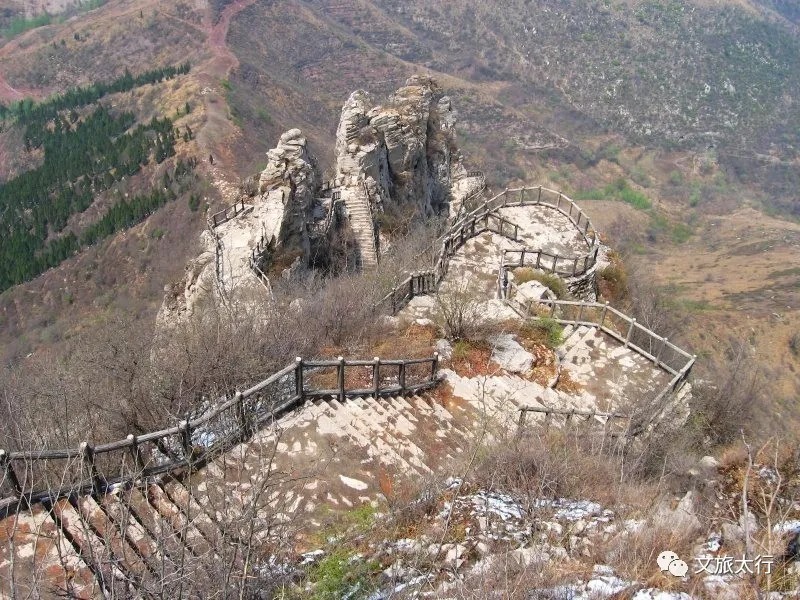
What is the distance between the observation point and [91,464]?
7.30 m

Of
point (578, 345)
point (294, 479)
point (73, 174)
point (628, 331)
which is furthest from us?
point (73, 174)

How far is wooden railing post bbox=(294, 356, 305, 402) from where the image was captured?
10.2 m

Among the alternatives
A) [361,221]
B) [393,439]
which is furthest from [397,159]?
[393,439]

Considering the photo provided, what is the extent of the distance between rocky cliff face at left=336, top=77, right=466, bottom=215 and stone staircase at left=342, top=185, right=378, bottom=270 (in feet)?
1.55

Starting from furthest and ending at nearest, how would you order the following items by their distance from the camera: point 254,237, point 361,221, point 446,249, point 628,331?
point 361,221 → point 254,237 → point 446,249 → point 628,331

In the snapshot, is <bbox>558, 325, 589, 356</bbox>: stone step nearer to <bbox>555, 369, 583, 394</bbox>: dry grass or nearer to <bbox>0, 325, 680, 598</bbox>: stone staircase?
<bbox>0, 325, 680, 598</bbox>: stone staircase

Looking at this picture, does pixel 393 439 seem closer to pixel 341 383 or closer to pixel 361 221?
pixel 341 383

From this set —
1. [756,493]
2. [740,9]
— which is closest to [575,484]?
[756,493]

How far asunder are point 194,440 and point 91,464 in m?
1.76

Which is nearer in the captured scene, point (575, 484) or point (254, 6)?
point (575, 484)

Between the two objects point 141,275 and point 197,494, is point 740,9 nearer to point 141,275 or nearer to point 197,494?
point 141,275

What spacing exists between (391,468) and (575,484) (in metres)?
2.92

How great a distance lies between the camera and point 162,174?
6969cm

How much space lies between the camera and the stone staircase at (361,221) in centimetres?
2886
